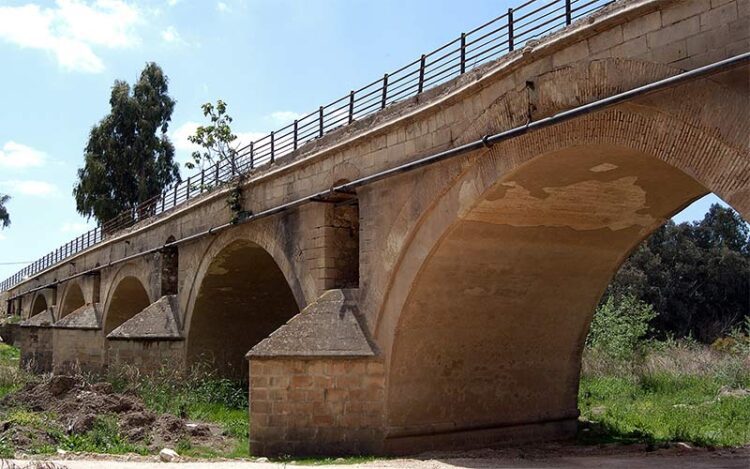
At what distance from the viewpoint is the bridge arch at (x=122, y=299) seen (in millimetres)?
22516

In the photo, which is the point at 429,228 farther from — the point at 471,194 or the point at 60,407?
the point at 60,407

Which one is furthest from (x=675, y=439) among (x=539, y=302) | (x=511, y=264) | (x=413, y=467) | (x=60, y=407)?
(x=60, y=407)

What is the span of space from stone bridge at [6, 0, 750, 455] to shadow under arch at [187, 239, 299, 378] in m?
2.20

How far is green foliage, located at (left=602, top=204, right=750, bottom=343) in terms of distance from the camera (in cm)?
2877

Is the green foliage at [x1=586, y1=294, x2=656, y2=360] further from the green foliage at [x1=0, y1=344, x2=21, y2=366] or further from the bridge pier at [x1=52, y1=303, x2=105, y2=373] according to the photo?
the green foliage at [x1=0, y1=344, x2=21, y2=366]

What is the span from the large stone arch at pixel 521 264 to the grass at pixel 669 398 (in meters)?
1.31

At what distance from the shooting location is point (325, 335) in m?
9.98

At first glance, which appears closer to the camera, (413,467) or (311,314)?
(413,467)

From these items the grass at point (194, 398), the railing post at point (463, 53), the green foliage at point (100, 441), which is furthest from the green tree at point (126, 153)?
the railing post at point (463, 53)

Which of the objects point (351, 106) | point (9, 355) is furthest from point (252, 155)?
point (9, 355)

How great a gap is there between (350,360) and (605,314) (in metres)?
11.2

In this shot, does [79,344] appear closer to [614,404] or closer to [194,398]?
[194,398]

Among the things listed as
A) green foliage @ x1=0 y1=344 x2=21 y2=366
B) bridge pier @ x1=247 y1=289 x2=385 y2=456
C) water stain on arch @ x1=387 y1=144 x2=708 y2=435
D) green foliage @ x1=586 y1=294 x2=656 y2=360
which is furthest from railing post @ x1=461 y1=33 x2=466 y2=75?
green foliage @ x1=0 y1=344 x2=21 y2=366

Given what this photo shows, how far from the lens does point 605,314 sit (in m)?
19.0
